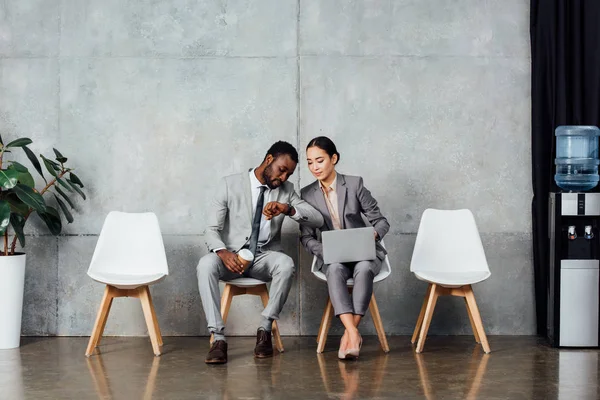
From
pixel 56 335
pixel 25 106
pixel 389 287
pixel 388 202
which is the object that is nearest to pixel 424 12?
pixel 388 202

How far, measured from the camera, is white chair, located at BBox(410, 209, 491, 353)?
540 centimetres

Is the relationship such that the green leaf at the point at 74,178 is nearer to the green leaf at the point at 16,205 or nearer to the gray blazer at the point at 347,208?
the green leaf at the point at 16,205

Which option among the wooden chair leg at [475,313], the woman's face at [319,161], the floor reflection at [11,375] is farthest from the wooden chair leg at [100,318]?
the wooden chair leg at [475,313]

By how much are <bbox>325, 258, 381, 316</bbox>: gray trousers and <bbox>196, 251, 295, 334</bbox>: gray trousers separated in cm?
28

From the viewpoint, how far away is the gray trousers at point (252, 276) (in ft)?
16.3

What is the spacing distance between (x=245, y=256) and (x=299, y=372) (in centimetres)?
81

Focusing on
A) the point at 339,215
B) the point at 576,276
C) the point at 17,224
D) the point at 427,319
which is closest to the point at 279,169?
the point at 339,215

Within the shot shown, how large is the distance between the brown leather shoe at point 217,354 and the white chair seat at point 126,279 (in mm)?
600

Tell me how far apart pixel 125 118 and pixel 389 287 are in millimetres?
2369

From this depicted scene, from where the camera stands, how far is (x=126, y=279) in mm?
5125

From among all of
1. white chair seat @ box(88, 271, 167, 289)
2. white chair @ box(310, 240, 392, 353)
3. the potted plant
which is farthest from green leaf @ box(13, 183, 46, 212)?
white chair @ box(310, 240, 392, 353)

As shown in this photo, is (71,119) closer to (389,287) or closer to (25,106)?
(25,106)

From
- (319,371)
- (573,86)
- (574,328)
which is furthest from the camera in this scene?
(573,86)

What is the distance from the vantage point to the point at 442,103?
602 cm
